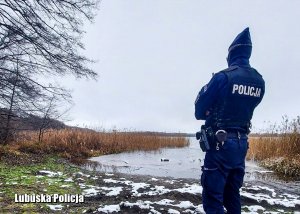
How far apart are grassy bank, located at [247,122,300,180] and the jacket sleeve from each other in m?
7.47

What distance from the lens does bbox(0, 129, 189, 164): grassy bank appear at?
41.1 feet

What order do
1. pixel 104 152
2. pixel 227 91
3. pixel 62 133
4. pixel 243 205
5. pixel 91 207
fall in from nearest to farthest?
1. pixel 227 91
2. pixel 91 207
3. pixel 243 205
4. pixel 62 133
5. pixel 104 152

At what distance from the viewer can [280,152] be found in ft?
42.3

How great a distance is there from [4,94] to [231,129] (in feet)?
28.2

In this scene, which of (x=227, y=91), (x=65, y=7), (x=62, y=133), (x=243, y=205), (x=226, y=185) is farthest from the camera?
(x=62, y=133)

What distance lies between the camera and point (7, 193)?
5215mm

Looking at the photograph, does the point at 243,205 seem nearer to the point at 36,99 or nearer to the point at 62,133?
the point at 36,99

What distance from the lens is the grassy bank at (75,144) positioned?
494 inches

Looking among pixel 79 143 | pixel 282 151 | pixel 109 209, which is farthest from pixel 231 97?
pixel 79 143

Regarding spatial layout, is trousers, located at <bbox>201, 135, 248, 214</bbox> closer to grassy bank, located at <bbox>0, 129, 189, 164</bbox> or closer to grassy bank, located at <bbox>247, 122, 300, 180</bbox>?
grassy bank, located at <bbox>247, 122, 300, 180</bbox>

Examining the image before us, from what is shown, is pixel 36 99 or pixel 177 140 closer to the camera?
pixel 36 99

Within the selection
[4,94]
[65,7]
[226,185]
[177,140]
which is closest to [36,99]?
[4,94]

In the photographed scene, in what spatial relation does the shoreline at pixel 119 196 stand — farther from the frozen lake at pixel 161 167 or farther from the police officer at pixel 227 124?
the frozen lake at pixel 161 167

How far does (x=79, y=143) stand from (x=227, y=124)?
14.3 metres
